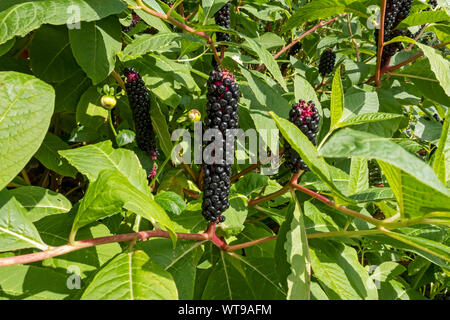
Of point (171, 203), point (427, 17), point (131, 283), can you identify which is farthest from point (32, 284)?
point (427, 17)

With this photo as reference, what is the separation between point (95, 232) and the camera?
3.47 ft

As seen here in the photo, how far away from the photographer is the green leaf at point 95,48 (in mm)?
1186

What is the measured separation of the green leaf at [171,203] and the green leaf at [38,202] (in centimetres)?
41

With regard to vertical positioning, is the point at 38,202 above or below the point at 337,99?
below

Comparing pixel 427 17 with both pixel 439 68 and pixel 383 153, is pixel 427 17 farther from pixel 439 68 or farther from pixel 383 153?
pixel 383 153

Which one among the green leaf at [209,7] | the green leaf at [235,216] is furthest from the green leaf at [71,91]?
the green leaf at [235,216]

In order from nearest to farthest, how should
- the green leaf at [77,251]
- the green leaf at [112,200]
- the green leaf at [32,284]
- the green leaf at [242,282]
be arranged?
the green leaf at [112,200] < the green leaf at [32,284] < the green leaf at [77,251] < the green leaf at [242,282]

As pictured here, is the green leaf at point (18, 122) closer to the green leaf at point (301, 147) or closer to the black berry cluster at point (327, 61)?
the green leaf at point (301, 147)

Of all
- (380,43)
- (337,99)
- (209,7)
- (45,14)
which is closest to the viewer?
(45,14)

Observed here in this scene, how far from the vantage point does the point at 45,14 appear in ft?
3.13

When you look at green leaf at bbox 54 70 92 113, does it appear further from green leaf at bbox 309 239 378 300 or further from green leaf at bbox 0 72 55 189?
green leaf at bbox 309 239 378 300

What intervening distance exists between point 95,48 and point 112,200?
2.33ft
